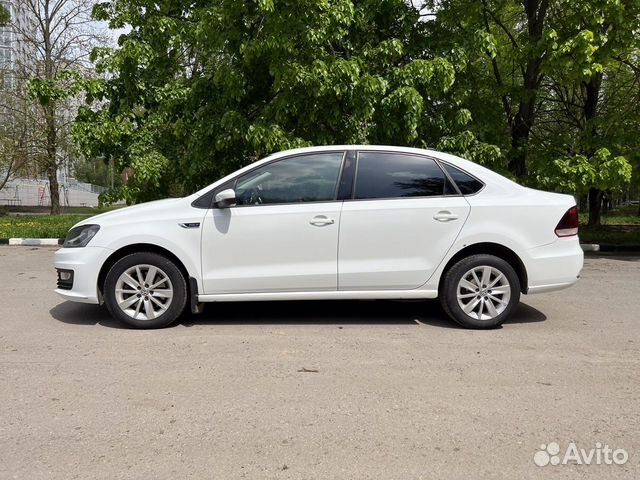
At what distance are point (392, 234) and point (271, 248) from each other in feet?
3.95

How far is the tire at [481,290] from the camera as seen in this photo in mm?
5203

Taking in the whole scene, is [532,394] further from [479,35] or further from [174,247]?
[479,35]

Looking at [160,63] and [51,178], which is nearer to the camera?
[160,63]

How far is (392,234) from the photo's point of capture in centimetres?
516

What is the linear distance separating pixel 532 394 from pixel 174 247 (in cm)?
341

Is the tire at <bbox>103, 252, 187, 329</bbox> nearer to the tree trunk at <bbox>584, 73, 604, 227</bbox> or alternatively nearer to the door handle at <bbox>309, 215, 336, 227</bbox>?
the door handle at <bbox>309, 215, 336, 227</bbox>

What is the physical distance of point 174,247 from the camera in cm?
511

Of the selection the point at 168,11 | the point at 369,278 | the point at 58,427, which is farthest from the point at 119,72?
the point at 58,427

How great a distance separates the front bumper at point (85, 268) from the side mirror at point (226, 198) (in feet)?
3.87

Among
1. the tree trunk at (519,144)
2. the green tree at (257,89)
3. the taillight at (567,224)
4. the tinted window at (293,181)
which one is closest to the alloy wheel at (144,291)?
the tinted window at (293,181)

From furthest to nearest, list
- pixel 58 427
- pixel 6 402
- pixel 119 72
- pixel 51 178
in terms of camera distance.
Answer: pixel 51 178 < pixel 119 72 < pixel 6 402 < pixel 58 427

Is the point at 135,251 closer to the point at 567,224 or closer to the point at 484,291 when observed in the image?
the point at 484,291

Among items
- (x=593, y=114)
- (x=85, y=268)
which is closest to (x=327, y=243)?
(x=85, y=268)

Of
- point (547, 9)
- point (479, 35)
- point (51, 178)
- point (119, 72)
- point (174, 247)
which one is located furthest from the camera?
point (51, 178)
